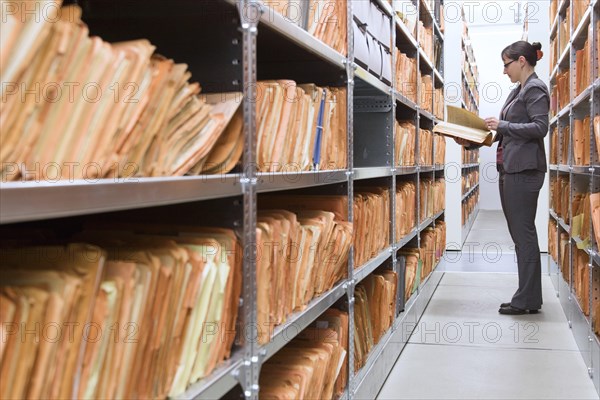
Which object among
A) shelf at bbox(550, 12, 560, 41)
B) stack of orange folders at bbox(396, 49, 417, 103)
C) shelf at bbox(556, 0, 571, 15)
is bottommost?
stack of orange folders at bbox(396, 49, 417, 103)

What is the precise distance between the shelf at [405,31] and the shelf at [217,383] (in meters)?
2.67

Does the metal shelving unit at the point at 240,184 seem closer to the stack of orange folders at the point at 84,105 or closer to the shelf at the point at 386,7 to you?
the stack of orange folders at the point at 84,105

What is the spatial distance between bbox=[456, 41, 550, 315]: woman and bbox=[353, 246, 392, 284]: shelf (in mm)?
1194

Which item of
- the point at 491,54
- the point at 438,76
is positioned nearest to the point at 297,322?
the point at 438,76

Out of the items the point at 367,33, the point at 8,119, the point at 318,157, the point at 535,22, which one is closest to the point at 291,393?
the point at 318,157

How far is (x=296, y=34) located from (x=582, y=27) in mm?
2527

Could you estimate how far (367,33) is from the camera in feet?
9.25

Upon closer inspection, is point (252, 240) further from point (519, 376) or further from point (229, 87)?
point (519, 376)

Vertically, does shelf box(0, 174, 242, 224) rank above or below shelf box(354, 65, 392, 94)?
below

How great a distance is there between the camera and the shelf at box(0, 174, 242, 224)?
0.70 meters

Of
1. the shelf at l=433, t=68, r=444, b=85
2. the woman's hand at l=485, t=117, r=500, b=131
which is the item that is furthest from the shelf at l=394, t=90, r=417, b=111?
the shelf at l=433, t=68, r=444, b=85

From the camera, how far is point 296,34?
65.6 inches

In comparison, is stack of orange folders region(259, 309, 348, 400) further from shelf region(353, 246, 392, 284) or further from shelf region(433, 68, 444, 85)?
A: shelf region(433, 68, 444, 85)

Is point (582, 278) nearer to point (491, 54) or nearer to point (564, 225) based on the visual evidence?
point (564, 225)
